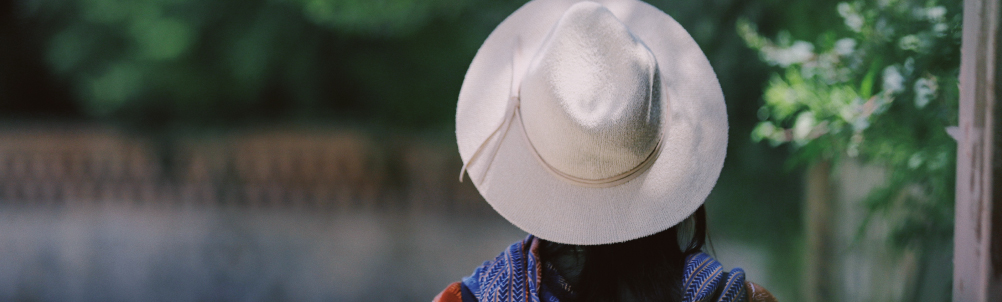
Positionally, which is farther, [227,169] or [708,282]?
[227,169]

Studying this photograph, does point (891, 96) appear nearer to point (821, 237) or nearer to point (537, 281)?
point (537, 281)

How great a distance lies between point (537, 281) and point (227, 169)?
5341mm

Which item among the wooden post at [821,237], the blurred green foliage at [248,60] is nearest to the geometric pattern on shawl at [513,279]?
the blurred green foliage at [248,60]

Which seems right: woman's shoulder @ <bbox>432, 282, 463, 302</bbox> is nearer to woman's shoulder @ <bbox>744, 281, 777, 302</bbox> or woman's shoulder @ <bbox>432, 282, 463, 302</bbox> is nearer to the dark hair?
the dark hair

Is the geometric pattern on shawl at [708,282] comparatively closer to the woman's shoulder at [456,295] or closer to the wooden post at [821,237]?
the woman's shoulder at [456,295]

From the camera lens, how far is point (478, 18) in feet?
11.5

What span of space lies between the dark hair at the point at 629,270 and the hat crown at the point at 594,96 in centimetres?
12

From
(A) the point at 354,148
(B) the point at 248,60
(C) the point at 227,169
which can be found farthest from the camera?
(A) the point at 354,148

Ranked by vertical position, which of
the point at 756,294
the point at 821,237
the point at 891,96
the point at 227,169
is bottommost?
the point at 821,237

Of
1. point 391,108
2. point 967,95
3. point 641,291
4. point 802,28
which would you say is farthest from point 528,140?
point 391,108

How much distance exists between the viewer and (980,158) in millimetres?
854

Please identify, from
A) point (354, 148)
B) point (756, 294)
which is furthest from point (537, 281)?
point (354, 148)

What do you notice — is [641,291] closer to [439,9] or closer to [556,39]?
[556,39]

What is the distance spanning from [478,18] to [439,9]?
0.33m
